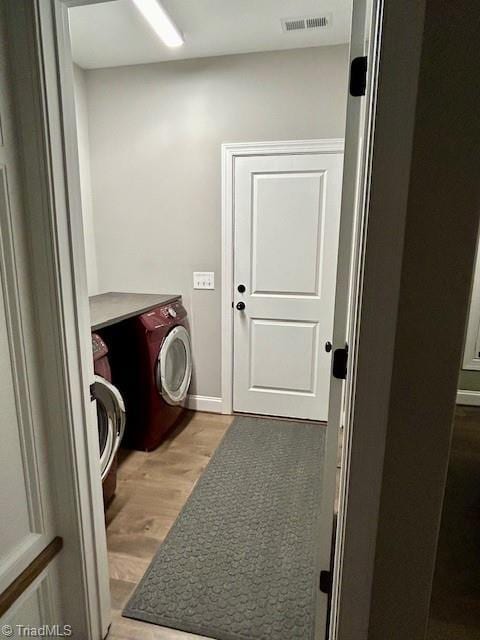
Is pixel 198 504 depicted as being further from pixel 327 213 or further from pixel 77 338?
pixel 327 213

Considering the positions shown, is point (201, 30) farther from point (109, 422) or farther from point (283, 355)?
point (109, 422)

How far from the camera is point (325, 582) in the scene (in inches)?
44.9

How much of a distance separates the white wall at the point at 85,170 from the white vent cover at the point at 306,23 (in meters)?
1.53

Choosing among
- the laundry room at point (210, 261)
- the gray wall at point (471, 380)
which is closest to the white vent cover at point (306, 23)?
the laundry room at point (210, 261)

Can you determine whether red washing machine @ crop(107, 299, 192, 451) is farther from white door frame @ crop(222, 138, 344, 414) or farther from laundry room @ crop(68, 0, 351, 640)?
white door frame @ crop(222, 138, 344, 414)

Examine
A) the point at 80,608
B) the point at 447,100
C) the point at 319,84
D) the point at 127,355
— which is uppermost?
the point at 319,84

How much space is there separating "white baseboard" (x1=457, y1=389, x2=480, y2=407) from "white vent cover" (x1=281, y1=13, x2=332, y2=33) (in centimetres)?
313

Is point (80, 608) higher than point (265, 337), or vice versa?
point (265, 337)

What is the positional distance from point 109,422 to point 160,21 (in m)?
2.21

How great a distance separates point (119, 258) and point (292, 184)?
60.4 inches

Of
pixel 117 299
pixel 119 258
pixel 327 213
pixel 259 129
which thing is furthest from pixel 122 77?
pixel 327 213

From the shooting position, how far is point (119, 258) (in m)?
2.99

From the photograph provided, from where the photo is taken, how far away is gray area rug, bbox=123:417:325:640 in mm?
1338

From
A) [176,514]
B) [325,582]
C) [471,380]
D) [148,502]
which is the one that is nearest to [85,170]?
[148,502]
